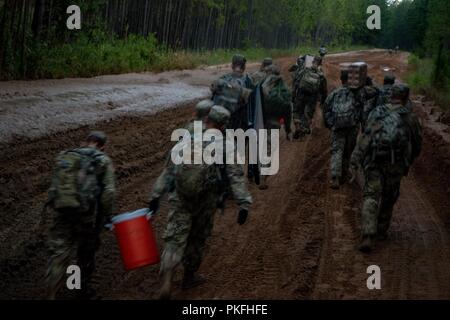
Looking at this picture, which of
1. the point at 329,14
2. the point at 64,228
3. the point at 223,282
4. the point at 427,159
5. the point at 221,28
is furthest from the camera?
the point at 329,14

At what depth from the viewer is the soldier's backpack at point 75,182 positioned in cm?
593

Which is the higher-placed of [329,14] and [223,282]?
[329,14]

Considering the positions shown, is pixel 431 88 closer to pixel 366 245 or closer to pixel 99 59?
pixel 99 59

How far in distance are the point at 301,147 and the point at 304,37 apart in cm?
7033

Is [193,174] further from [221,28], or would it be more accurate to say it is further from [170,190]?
[221,28]

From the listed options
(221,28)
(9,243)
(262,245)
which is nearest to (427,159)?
(262,245)

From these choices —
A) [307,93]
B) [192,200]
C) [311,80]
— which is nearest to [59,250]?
[192,200]

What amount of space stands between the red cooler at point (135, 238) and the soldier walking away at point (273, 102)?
519 centimetres

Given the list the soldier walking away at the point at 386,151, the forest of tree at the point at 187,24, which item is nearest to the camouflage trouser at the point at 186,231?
the soldier walking away at the point at 386,151

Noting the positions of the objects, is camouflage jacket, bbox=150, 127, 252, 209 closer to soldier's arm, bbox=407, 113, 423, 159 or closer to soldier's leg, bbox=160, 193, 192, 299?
soldier's leg, bbox=160, 193, 192, 299

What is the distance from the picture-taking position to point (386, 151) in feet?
27.2

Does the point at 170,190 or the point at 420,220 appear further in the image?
the point at 420,220

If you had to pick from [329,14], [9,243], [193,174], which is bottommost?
[9,243]

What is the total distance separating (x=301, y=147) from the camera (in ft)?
49.1
